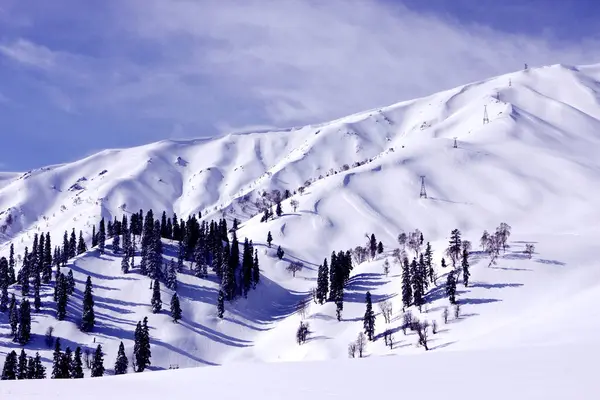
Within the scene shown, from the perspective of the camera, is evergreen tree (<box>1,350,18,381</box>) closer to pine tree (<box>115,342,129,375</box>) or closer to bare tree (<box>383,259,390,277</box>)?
pine tree (<box>115,342,129,375</box>)

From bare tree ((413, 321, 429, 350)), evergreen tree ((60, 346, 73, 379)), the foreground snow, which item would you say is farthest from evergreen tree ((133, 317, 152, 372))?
the foreground snow

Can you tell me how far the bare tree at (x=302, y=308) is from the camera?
5733 inches

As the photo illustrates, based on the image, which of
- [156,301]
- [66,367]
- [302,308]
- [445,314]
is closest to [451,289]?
[445,314]

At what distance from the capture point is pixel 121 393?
A: 32281mm

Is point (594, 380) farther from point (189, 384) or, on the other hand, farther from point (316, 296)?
point (316, 296)

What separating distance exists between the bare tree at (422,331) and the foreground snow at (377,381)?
6342 cm

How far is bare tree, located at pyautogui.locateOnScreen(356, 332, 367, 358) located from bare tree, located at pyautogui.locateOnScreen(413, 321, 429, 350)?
11892 mm

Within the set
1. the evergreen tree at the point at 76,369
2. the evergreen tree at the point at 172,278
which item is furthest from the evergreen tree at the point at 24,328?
the evergreen tree at the point at 172,278

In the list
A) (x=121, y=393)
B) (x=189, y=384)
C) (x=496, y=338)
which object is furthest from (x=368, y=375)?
(x=496, y=338)

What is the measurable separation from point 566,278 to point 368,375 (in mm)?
113828

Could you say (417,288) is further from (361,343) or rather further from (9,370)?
(9,370)

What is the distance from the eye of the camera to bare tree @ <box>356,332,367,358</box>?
114188mm

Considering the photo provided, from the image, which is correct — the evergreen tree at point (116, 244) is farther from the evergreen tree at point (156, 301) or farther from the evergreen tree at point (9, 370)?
the evergreen tree at point (9, 370)

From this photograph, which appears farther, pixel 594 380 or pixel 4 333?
pixel 4 333
